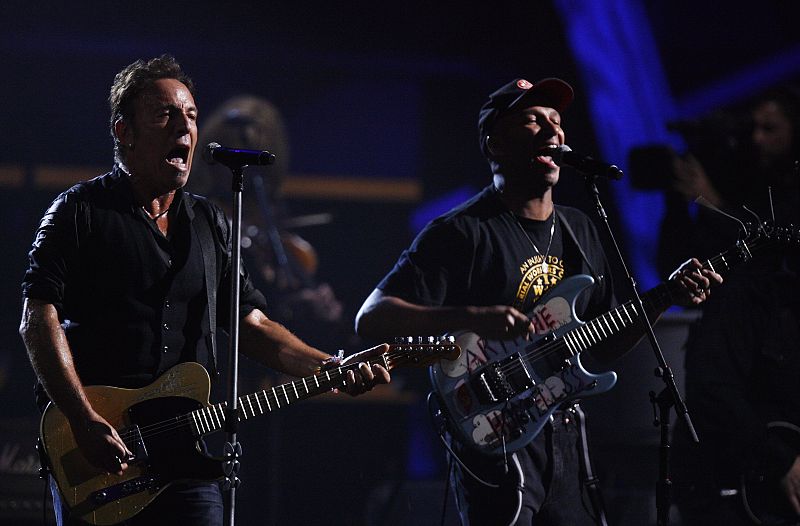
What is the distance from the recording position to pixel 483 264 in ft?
12.7

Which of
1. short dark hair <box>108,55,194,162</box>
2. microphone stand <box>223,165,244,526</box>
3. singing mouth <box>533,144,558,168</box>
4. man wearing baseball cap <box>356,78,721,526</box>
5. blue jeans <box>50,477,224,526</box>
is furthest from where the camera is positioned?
singing mouth <box>533,144,558,168</box>

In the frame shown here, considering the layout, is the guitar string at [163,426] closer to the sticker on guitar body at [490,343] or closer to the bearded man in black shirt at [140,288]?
the bearded man in black shirt at [140,288]

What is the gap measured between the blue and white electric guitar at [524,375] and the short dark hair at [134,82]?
1509mm

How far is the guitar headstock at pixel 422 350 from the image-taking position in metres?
3.34

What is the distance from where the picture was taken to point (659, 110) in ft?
23.4

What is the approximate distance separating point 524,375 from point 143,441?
4.99 ft

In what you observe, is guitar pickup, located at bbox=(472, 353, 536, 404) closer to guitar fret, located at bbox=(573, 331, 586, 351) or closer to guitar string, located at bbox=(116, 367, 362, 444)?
guitar fret, located at bbox=(573, 331, 586, 351)

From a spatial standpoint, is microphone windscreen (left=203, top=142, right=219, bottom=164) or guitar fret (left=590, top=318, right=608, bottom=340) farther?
guitar fret (left=590, top=318, right=608, bottom=340)

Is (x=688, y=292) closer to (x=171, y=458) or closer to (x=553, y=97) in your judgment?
(x=553, y=97)

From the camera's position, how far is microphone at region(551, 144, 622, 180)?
→ 3.50 metres

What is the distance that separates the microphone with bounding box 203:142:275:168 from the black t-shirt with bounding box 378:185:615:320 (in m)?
1.00

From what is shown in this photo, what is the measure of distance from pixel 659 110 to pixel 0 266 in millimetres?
5116

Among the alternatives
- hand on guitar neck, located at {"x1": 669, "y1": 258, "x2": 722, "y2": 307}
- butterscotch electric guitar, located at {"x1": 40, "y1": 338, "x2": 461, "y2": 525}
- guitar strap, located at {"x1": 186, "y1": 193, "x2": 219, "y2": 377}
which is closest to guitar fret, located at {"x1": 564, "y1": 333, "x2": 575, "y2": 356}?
hand on guitar neck, located at {"x1": 669, "y1": 258, "x2": 722, "y2": 307}

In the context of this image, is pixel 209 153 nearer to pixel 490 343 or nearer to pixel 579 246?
pixel 490 343
